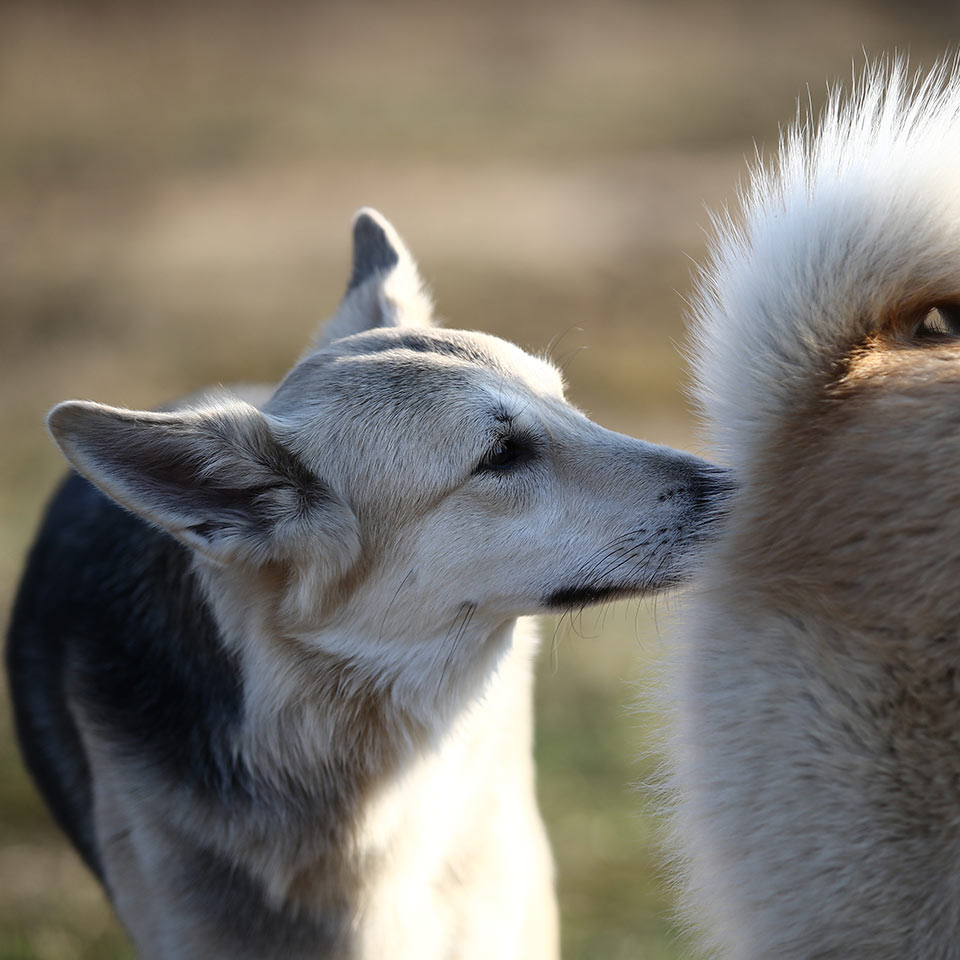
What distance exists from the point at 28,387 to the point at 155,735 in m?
7.70

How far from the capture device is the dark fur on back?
8.56 feet

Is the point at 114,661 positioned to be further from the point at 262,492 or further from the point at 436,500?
the point at 436,500

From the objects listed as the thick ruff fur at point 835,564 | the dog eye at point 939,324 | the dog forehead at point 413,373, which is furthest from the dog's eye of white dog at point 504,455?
the dog eye at point 939,324

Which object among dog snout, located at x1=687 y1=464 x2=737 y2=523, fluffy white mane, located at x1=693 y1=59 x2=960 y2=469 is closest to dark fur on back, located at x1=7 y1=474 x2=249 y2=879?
dog snout, located at x1=687 y1=464 x2=737 y2=523

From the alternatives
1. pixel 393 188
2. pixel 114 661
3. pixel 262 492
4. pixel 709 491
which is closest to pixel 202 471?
pixel 262 492

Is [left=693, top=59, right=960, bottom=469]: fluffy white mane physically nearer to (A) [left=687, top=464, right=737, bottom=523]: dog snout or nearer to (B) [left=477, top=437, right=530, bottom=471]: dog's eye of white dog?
(A) [left=687, top=464, right=737, bottom=523]: dog snout

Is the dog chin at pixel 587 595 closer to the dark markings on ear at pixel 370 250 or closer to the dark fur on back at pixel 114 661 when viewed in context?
the dark fur on back at pixel 114 661

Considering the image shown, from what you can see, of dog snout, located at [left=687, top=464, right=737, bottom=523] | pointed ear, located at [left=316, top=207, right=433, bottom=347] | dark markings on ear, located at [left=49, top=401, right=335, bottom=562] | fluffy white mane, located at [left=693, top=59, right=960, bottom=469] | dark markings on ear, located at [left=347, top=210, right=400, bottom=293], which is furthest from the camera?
dark markings on ear, located at [left=347, top=210, right=400, bottom=293]

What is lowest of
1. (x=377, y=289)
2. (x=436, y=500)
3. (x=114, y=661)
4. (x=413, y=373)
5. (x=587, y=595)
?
(x=114, y=661)

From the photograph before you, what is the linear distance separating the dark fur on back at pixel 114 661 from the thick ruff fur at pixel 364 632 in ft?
0.04

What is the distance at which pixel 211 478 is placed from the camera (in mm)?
2348

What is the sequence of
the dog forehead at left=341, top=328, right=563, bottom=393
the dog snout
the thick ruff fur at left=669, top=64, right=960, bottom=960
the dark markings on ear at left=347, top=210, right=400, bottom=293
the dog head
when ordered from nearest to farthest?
the thick ruff fur at left=669, top=64, right=960, bottom=960
the dog snout
the dog head
the dog forehead at left=341, top=328, right=563, bottom=393
the dark markings on ear at left=347, top=210, right=400, bottom=293

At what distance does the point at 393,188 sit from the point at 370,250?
11.2 meters

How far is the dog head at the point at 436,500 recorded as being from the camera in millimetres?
2422
